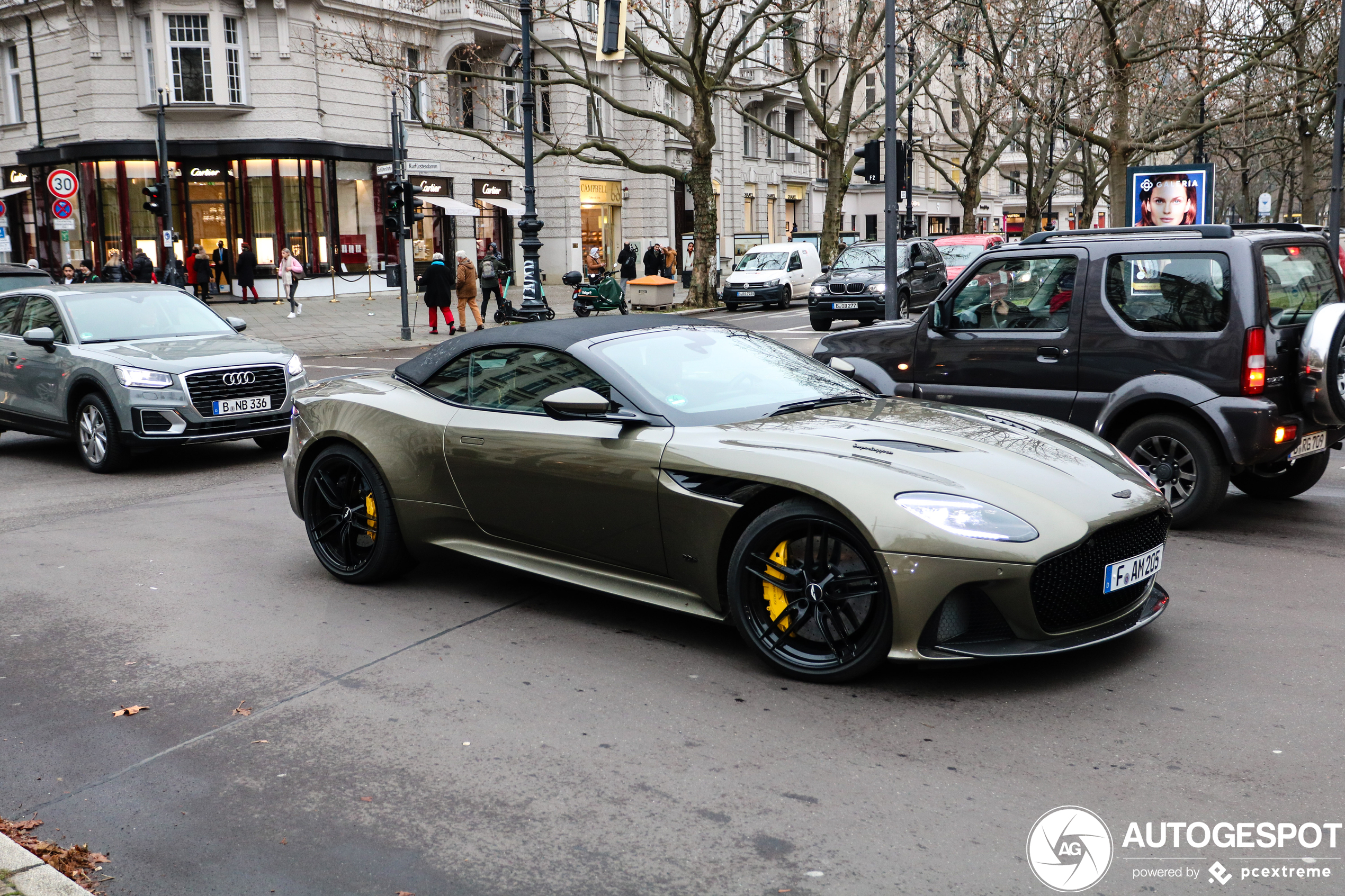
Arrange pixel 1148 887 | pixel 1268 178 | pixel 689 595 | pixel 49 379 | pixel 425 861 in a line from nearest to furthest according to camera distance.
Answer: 1. pixel 1148 887
2. pixel 425 861
3. pixel 689 595
4. pixel 49 379
5. pixel 1268 178

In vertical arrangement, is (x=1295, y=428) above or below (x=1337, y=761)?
above

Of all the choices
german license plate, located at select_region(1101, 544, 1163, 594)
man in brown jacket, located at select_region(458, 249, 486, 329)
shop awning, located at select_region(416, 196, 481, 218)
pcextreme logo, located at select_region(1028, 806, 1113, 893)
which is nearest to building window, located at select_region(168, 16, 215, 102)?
shop awning, located at select_region(416, 196, 481, 218)

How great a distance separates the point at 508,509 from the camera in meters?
5.54

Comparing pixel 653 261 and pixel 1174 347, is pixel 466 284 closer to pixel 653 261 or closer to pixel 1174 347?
pixel 653 261

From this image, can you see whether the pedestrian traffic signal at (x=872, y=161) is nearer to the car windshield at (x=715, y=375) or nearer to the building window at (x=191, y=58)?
the car windshield at (x=715, y=375)

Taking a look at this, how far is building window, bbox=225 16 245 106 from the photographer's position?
3491 cm

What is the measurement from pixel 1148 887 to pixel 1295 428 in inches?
182

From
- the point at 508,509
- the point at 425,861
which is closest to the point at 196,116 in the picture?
the point at 508,509

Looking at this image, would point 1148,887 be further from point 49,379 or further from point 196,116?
point 196,116

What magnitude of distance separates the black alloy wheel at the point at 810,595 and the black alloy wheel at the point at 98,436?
7141 mm

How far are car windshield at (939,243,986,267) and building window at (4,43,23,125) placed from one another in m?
27.9

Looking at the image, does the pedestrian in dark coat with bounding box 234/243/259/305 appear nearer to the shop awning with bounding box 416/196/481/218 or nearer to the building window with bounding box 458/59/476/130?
the shop awning with bounding box 416/196/481/218

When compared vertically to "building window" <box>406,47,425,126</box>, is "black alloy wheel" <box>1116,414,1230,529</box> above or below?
below

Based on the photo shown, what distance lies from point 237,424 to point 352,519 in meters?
4.47
